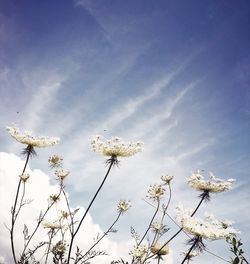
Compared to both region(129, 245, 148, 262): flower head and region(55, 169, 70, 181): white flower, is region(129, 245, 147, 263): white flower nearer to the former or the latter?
region(129, 245, 148, 262): flower head

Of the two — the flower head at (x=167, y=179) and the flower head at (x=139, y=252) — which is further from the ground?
the flower head at (x=167, y=179)

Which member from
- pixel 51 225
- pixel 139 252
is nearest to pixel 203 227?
pixel 139 252

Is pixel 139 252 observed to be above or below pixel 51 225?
below

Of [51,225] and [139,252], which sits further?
[51,225]

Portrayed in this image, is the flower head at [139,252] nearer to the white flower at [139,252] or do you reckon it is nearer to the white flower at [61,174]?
the white flower at [139,252]

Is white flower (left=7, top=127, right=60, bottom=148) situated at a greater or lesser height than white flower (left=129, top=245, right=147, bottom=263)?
greater

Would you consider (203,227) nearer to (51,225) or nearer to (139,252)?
(139,252)

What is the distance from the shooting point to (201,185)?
10.4 m

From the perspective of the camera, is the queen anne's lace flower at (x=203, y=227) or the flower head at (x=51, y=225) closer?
the queen anne's lace flower at (x=203, y=227)

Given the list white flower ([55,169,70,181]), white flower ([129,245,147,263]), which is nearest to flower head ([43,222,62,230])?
white flower ([55,169,70,181])

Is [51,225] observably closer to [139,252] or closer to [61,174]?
[61,174]

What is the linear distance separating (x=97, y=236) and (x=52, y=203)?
6.54 feet

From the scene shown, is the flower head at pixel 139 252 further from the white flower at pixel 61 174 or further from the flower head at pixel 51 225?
the flower head at pixel 51 225

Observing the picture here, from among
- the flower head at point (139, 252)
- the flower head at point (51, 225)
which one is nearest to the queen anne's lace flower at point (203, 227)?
the flower head at point (139, 252)
